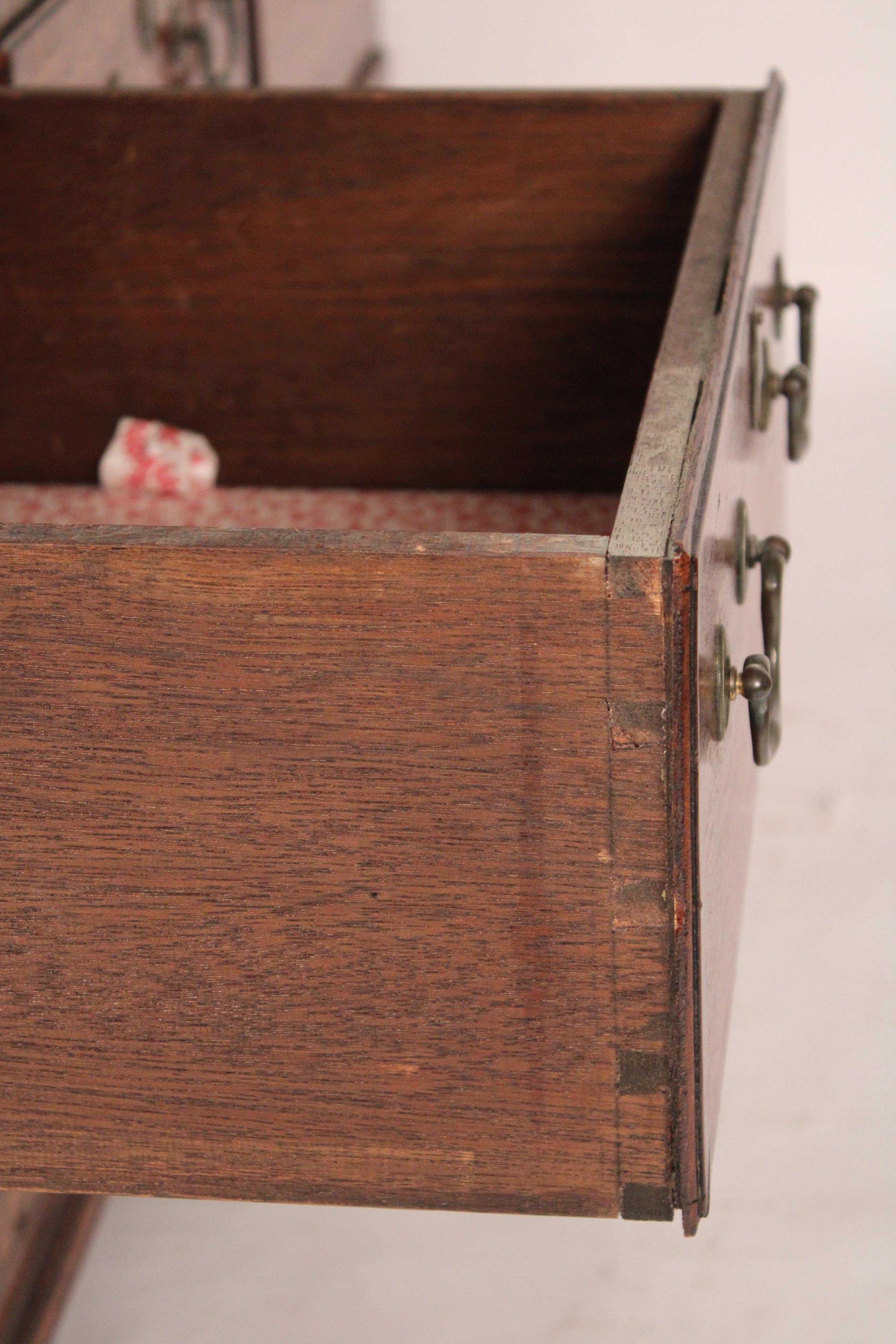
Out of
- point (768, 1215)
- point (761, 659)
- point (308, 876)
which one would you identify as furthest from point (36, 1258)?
point (761, 659)

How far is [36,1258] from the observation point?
53.6 inches

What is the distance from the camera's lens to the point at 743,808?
965 mm

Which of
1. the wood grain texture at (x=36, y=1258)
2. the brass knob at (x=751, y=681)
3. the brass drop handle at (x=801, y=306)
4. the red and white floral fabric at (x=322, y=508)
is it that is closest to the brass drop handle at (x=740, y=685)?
the brass knob at (x=751, y=681)

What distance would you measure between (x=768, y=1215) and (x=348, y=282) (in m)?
0.82

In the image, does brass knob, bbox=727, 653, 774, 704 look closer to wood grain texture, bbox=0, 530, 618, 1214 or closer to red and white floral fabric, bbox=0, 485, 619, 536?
wood grain texture, bbox=0, 530, 618, 1214

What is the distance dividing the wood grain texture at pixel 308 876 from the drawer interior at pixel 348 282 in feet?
2.42

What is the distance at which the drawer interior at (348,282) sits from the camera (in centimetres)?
134

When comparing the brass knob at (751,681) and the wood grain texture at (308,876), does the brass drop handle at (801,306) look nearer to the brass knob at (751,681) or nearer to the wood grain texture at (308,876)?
the brass knob at (751,681)

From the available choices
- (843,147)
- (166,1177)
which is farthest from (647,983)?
(843,147)

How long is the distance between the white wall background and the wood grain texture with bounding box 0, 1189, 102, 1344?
0.03 metres

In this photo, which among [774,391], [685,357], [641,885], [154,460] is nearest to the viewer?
[641,885]

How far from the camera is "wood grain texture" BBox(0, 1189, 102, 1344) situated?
1.31 m

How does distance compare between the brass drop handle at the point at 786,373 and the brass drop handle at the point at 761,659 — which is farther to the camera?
the brass drop handle at the point at 786,373

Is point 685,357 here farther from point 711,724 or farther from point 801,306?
point 801,306
